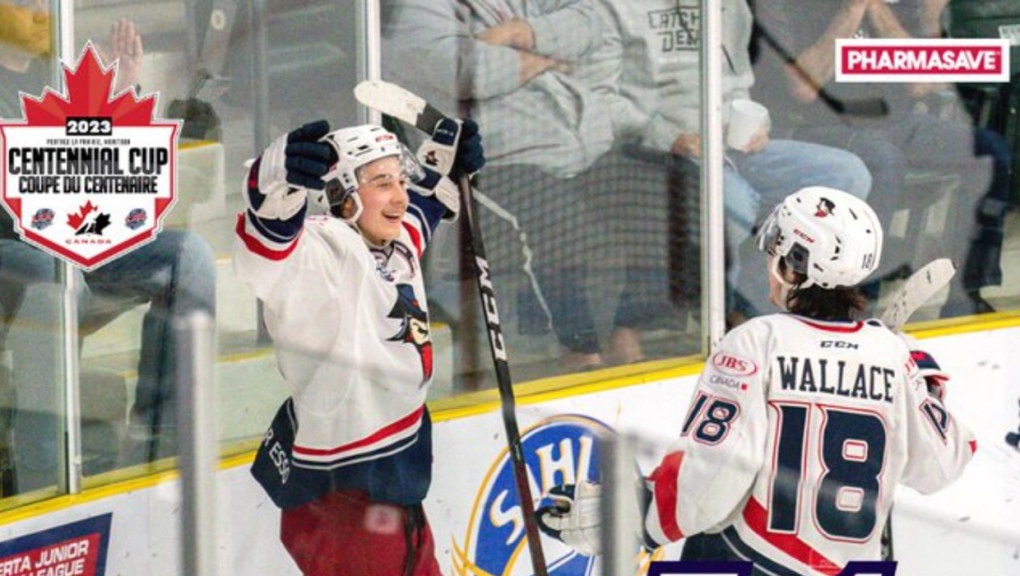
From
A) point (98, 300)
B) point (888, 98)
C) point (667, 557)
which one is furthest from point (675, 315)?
point (667, 557)

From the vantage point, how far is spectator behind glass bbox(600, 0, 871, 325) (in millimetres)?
4160

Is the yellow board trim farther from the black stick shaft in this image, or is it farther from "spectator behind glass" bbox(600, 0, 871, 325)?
"spectator behind glass" bbox(600, 0, 871, 325)

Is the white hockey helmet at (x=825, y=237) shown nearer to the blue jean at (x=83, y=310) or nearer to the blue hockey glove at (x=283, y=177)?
the blue hockey glove at (x=283, y=177)

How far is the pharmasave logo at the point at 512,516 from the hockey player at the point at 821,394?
0.14m

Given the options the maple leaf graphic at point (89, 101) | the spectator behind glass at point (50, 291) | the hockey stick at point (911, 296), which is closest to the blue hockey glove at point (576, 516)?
the spectator behind glass at point (50, 291)

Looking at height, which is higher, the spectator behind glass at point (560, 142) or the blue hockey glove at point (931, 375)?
the spectator behind glass at point (560, 142)

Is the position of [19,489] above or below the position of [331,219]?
below

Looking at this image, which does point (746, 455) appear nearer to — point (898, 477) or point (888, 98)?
point (898, 477)

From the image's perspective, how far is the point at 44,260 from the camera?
3348mm

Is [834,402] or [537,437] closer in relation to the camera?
[537,437]

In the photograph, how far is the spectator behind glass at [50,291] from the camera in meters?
2.95

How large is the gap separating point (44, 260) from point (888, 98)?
201 cm

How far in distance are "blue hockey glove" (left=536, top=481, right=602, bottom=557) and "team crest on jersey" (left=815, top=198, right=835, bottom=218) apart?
756mm

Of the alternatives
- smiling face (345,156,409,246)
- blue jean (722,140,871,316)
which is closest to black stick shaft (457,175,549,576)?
smiling face (345,156,409,246)
